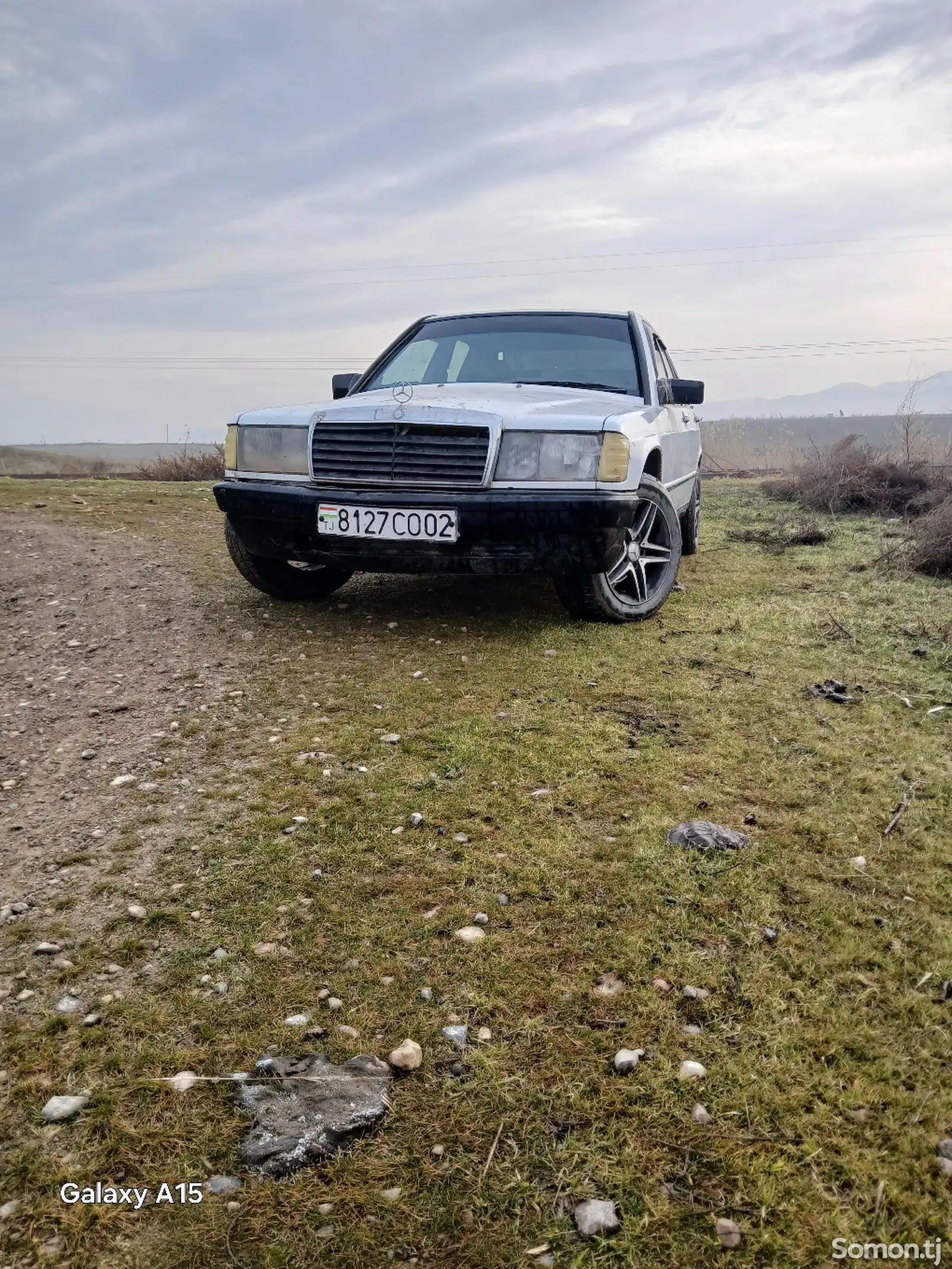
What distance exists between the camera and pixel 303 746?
120 inches

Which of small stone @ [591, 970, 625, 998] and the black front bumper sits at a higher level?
the black front bumper

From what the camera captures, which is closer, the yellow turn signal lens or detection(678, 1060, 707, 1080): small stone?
detection(678, 1060, 707, 1080): small stone

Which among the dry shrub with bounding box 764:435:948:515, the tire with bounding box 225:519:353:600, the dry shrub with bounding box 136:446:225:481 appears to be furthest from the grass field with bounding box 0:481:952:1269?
the dry shrub with bounding box 136:446:225:481

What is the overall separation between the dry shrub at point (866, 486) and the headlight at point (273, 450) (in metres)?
6.78

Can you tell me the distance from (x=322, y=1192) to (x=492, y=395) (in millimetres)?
3775

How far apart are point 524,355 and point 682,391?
115cm

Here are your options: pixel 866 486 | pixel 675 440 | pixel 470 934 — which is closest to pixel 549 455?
pixel 675 440

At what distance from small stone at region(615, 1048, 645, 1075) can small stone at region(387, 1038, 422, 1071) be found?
0.37 m

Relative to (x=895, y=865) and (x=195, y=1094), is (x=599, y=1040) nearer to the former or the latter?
(x=195, y=1094)

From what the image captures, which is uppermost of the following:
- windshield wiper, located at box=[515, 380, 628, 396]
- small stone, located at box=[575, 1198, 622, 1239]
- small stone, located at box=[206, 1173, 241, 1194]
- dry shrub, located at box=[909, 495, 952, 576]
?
windshield wiper, located at box=[515, 380, 628, 396]

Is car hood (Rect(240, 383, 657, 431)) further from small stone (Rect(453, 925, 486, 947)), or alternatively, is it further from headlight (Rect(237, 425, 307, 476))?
small stone (Rect(453, 925, 486, 947))

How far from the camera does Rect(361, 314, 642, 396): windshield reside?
511cm

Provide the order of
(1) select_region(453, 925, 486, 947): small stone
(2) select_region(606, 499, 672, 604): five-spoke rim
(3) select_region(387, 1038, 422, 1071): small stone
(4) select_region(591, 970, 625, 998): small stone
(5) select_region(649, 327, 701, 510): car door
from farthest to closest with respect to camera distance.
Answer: (5) select_region(649, 327, 701, 510): car door
(2) select_region(606, 499, 672, 604): five-spoke rim
(1) select_region(453, 925, 486, 947): small stone
(4) select_region(591, 970, 625, 998): small stone
(3) select_region(387, 1038, 422, 1071): small stone

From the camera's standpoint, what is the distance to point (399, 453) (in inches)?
162
